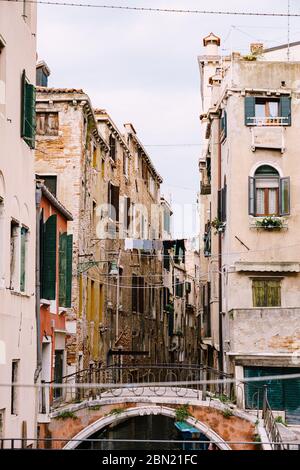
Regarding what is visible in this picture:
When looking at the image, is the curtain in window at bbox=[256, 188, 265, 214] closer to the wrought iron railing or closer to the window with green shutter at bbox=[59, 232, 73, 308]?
the window with green shutter at bbox=[59, 232, 73, 308]

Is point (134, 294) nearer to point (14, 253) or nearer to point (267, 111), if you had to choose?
point (267, 111)

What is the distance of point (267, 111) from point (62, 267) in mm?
7393

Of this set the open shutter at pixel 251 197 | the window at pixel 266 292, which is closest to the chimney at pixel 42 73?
the open shutter at pixel 251 197

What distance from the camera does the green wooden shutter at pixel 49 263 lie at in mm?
20938

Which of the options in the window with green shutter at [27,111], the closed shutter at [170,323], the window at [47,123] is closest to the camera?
the window with green shutter at [27,111]

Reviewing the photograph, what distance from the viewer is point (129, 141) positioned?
1538 inches

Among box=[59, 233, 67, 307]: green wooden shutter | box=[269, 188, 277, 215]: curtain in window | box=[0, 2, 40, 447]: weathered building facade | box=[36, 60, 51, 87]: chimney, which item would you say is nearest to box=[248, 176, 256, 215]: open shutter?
box=[269, 188, 277, 215]: curtain in window

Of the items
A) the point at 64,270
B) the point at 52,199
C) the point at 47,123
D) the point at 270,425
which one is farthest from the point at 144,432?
the point at 52,199

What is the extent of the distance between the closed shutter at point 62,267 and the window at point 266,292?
544 cm

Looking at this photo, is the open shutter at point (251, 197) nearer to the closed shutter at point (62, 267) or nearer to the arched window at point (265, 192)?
the arched window at point (265, 192)

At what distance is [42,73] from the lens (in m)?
29.4

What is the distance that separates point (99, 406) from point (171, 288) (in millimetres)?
29420

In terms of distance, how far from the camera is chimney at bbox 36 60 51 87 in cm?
2881
